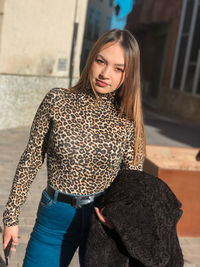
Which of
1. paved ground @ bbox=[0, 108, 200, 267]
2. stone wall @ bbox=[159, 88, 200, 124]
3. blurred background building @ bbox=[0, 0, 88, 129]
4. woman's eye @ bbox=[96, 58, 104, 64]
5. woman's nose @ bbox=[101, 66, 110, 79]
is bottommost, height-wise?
stone wall @ bbox=[159, 88, 200, 124]

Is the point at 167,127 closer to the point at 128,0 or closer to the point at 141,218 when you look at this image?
the point at 128,0

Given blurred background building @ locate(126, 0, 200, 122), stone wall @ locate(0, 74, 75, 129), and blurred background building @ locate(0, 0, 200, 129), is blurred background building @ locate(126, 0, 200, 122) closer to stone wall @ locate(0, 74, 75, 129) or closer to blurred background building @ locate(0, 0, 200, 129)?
blurred background building @ locate(0, 0, 200, 129)

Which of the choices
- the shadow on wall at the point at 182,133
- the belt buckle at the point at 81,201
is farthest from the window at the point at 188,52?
the belt buckle at the point at 81,201

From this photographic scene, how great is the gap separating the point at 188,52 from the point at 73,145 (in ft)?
63.3

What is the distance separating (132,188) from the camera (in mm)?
1847

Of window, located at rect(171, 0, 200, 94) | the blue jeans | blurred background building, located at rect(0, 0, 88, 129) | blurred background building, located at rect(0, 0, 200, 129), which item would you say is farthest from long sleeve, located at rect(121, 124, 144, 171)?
window, located at rect(171, 0, 200, 94)

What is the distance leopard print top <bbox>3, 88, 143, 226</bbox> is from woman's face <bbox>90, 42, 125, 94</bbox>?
75 millimetres

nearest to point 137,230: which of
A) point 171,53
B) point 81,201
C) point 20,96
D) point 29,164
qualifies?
point 81,201

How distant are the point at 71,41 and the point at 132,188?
9.72 metres

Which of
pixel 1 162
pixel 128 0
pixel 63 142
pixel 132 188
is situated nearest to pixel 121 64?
pixel 63 142

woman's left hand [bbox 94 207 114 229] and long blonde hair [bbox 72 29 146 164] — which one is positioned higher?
long blonde hair [bbox 72 29 146 164]

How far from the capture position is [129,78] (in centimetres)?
202

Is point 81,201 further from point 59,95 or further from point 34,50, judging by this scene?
point 34,50

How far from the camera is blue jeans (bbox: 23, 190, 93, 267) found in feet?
6.39
